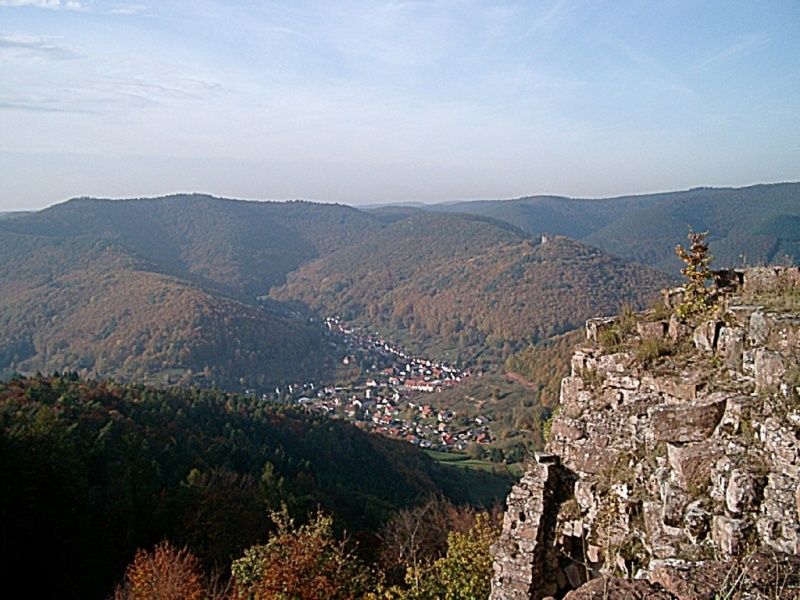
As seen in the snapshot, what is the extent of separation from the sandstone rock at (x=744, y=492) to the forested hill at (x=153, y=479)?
21407 millimetres

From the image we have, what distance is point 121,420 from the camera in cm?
3916

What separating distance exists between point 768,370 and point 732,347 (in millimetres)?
890

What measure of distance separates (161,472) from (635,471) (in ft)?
102

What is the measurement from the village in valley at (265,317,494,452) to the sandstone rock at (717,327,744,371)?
74.0 meters

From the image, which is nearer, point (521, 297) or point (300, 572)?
point (300, 572)

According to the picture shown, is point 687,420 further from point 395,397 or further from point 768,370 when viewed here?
point 395,397

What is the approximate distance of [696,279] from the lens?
880 centimetres

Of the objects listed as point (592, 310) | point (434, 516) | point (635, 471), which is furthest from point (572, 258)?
point (635, 471)

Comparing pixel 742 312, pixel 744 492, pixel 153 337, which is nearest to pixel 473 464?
pixel 742 312

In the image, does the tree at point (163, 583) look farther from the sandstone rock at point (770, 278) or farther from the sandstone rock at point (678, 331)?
the sandstone rock at point (770, 278)

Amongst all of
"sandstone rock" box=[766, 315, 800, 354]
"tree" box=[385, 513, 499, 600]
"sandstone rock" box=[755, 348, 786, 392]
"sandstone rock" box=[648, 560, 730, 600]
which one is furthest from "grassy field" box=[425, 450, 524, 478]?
"sandstone rock" box=[648, 560, 730, 600]

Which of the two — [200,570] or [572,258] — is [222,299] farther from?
[200,570]

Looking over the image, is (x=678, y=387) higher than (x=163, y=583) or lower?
higher

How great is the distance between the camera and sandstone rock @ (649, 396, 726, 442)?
22.3ft
